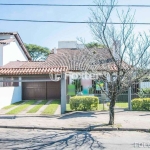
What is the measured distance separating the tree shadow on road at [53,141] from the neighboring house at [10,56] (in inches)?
309

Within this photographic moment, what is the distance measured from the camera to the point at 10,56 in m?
21.6

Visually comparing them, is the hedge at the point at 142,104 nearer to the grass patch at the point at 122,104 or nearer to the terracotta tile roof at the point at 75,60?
the grass patch at the point at 122,104

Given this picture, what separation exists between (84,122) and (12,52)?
15260 millimetres

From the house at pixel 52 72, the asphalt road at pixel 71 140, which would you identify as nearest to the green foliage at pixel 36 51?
the house at pixel 52 72

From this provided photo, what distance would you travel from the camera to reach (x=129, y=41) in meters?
9.08

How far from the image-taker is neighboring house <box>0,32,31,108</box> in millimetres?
15273

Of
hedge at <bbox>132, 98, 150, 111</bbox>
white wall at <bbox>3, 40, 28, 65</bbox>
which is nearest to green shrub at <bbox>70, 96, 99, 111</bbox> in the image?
hedge at <bbox>132, 98, 150, 111</bbox>

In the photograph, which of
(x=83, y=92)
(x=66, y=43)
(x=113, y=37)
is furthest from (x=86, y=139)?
(x=66, y=43)

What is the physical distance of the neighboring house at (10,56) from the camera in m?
15.3

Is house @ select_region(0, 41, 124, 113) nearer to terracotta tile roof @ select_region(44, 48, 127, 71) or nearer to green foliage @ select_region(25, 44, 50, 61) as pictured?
terracotta tile roof @ select_region(44, 48, 127, 71)

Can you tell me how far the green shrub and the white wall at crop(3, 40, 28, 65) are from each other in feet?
35.3

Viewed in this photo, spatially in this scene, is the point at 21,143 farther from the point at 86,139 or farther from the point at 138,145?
the point at 138,145

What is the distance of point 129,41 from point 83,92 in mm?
4925

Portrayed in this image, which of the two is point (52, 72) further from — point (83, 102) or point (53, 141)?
point (53, 141)
